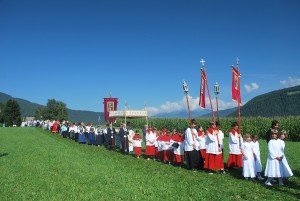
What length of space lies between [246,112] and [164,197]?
181 metres

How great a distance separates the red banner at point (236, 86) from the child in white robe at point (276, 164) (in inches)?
158

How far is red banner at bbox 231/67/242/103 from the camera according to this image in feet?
50.1

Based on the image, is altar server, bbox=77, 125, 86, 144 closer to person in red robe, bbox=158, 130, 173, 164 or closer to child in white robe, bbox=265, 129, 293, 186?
person in red robe, bbox=158, 130, 173, 164

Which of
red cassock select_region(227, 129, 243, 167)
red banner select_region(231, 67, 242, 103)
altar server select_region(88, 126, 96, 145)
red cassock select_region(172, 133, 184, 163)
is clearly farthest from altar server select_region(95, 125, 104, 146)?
red cassock select_region(227, 129, 243, 167)

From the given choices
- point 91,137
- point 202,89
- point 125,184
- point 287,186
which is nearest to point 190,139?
point 202,89

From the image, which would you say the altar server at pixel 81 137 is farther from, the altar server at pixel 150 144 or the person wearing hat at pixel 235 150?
the person wearing hat at pixel 235 150

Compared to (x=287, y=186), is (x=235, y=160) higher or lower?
higher

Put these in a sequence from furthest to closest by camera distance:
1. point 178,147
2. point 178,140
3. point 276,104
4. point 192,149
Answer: point 276,104
point 178,140
point 178,147
point 192,149

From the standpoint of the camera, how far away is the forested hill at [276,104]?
530ft

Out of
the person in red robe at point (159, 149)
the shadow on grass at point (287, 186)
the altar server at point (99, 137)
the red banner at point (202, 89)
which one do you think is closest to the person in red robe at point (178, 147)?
the person in red robe at point (159, 149)

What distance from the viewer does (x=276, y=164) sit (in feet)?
36.4

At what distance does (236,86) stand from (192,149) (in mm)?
3279

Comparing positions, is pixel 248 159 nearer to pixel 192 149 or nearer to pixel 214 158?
pixel 214 158

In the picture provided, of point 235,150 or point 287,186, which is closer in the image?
point 287,186
